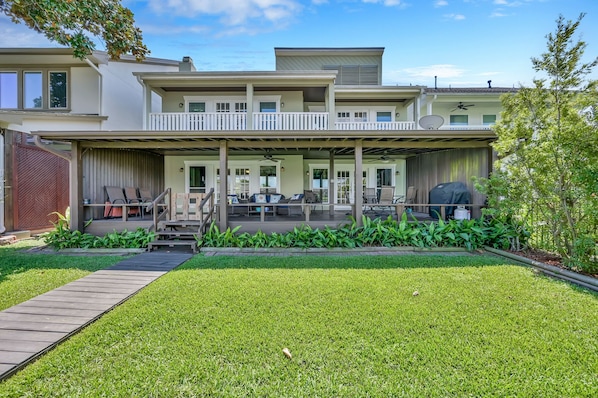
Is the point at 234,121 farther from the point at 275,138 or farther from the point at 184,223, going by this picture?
the point at 184,223

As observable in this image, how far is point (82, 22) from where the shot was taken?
5.99 metres

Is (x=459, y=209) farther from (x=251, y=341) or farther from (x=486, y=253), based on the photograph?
(x=251, y=341)

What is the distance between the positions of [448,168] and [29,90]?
15426 mm

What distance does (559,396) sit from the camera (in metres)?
2.13

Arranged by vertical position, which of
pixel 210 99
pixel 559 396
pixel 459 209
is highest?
pixel 210 99

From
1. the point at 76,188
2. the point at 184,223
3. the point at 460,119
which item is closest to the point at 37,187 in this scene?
the point at 76,188

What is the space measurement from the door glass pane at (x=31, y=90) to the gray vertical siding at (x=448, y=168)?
14.8 meters

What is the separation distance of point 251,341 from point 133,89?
13.2 meters

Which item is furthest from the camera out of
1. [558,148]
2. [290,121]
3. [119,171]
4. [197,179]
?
[197,179]

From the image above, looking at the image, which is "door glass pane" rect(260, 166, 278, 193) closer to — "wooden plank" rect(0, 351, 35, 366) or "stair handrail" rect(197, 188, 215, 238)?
"stair handrail" rect(197, 188, 215, 238)

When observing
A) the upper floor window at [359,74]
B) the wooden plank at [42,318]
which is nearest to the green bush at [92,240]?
the wooden plank at [42,318]

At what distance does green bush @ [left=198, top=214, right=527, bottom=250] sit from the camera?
278 inches

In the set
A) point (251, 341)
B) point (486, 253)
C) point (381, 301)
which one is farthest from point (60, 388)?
point (486, 253)

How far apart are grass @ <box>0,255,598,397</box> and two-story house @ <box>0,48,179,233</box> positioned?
755cm
